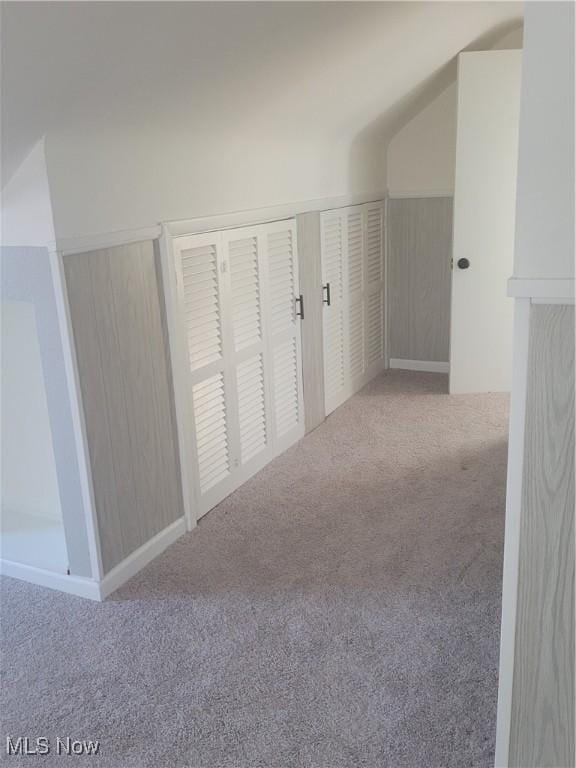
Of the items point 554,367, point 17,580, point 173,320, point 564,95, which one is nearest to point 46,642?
point 17,580

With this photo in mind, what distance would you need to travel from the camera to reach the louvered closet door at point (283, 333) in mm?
3492

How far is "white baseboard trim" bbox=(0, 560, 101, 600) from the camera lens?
254 cm

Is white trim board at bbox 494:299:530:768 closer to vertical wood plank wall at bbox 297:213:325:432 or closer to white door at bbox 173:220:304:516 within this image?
white door at bbox 173:220:304:516

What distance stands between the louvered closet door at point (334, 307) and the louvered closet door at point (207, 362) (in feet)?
3.48

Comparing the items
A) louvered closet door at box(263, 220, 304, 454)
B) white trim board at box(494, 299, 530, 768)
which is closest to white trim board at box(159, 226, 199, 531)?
louvered closet door at box(263, 220, 304, 454)

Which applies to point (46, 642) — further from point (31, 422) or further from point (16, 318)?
point (16, 318)

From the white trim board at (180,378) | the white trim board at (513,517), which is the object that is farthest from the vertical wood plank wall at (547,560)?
the white trim board at (180,378)

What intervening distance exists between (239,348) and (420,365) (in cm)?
216

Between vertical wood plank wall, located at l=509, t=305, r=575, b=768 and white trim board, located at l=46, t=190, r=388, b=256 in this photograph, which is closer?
vertical wood plank wall, located at l=509, t=305, r=575, b=768

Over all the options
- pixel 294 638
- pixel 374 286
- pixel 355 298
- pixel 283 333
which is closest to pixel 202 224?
pixel 283 333

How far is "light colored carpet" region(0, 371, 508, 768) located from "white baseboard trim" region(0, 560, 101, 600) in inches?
1.4

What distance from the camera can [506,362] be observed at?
4441 mm

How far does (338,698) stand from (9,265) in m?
1.72

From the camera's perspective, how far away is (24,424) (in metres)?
2.90
